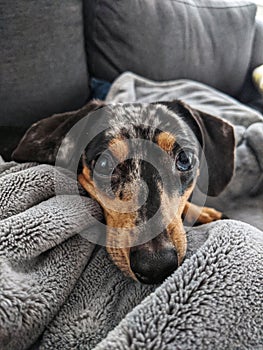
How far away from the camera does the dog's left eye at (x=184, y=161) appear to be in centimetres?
121

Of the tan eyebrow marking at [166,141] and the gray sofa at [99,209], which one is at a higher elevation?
the tan eyebrow marking at [166,141]

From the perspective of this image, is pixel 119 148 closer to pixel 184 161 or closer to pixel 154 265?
pixel 184 161

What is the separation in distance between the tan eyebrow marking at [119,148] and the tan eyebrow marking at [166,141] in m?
0.09

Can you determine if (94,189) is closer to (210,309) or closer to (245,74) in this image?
(210,309)

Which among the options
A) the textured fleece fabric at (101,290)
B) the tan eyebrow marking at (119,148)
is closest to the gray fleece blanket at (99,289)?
the textured fleece fabric at (101,290)

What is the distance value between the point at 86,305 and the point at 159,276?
162 millimetres

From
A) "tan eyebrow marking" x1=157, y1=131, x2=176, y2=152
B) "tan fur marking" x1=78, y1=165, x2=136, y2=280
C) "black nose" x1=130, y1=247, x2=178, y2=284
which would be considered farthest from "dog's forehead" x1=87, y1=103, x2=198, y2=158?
"black nose" x1=130, y1=247, x2=178, y2=284

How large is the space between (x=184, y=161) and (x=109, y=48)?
103cm

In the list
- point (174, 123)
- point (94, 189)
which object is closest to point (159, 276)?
Answer: point (94, 189)

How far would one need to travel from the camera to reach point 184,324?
0.75 metres

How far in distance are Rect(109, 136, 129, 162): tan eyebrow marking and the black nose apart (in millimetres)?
298

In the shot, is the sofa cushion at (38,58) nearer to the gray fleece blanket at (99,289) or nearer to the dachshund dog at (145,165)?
the dachshund dog at (145,165)

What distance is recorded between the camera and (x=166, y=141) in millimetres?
1196

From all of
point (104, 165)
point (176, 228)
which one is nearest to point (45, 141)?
point (104, 165)
